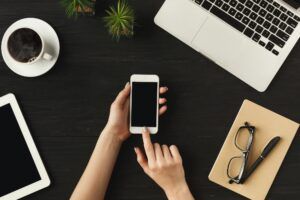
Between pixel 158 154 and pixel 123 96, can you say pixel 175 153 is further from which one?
pixel 123 96

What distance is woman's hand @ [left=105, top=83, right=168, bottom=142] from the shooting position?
1022 mm

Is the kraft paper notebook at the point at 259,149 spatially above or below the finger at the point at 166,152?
above

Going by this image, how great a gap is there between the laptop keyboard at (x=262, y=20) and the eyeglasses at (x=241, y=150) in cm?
21

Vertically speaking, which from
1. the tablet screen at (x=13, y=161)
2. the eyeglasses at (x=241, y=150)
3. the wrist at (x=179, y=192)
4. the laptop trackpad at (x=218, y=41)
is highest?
the laptop trackpad at (x=218, y=41)

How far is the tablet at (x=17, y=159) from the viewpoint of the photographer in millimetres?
1021

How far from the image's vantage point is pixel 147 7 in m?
1.05

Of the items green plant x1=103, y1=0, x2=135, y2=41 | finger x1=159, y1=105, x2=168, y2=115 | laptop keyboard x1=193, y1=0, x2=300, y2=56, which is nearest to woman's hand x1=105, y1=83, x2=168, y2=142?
finger x1=159, y1=105, x2=168, y2=115

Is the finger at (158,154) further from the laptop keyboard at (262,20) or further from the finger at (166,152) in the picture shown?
the laptop keyboard at (262,20)

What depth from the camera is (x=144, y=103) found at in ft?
3.37

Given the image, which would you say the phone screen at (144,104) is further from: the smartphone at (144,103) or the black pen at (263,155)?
the black pen at (263,155)

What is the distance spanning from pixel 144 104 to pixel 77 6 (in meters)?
0.29

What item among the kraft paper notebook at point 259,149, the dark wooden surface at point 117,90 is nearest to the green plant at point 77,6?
the dark wooden surface at point 117,90

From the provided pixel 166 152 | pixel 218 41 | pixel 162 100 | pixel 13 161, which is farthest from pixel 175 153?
→ pixel 13 161

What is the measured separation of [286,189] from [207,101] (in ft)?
0.97
